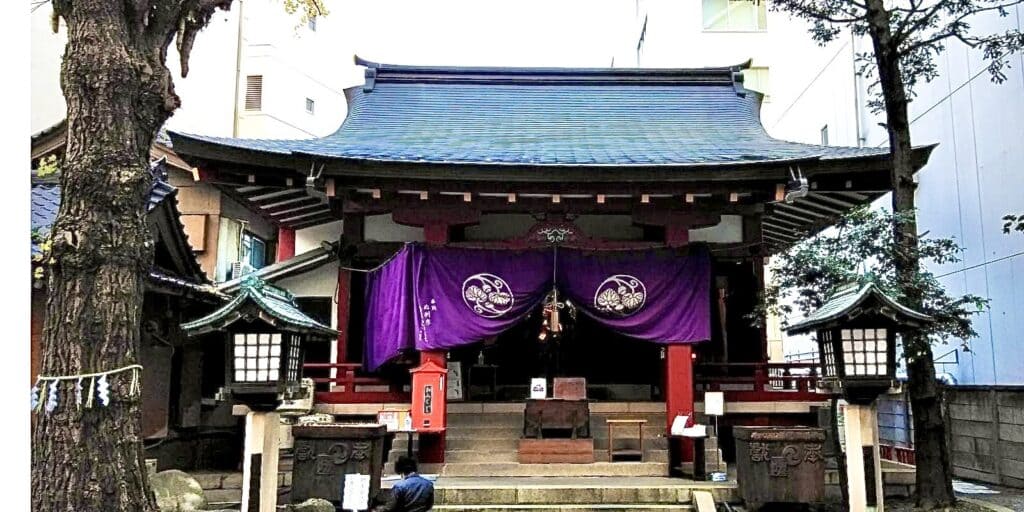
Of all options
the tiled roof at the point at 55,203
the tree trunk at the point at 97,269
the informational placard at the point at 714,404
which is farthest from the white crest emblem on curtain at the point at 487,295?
the tree trunk at the point at 97,269

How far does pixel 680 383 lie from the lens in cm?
1119

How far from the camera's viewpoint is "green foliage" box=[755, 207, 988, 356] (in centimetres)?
952

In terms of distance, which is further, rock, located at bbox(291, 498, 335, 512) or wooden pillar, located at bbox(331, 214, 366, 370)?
wooden pillar, located at bbox(331, 214, 366, 370)

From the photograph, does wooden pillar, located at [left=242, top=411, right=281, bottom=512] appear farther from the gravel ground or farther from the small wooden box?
the gravel ground

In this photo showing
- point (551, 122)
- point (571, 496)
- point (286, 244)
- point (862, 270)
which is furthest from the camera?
point (286, 244)

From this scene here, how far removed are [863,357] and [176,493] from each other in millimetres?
7061

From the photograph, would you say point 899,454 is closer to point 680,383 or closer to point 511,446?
point 680,383

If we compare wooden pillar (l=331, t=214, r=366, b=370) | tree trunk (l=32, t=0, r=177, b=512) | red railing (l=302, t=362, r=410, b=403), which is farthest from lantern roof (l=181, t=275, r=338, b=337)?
wooden pillar (l=331, t=214, r=366, b=370)

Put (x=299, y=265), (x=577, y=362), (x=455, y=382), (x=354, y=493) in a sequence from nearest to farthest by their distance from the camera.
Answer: (x=354, y=493)
(x=299, y=265)
(x=455, y=382)
(x=577, y=362)

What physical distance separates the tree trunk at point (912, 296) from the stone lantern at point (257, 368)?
6748 millimetres

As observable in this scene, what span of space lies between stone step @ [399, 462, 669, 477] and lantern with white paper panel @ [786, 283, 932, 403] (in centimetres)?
344

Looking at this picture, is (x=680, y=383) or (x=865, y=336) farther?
(x=680, y=383)

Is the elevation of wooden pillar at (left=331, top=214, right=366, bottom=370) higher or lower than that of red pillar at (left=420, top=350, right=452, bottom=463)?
higher

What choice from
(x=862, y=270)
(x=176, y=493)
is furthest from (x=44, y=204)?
(x=862, y=270)
